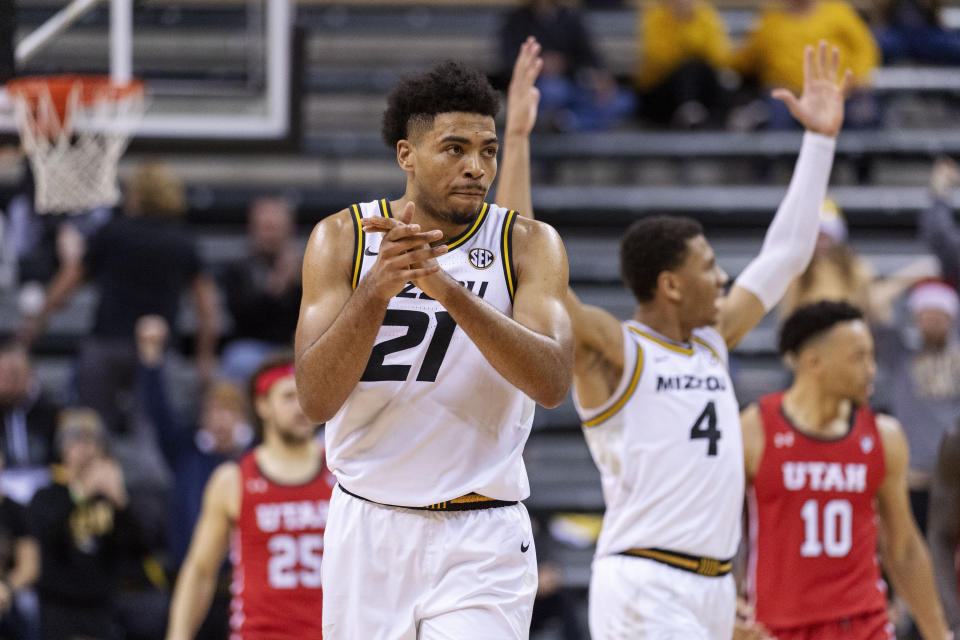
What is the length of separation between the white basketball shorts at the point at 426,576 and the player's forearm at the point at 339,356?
0.42m

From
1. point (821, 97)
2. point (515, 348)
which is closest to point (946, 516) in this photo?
point (821, 97)

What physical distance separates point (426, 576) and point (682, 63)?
9.53m

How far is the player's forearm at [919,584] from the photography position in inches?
232

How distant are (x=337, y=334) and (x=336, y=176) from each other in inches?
385

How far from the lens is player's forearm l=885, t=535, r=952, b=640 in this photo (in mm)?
5895

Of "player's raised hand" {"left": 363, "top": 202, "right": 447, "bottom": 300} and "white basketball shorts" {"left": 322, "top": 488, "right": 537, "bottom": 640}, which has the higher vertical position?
"player's raised hand" {"left": 363, "top": 202, "right": 447, "bottom": 300}

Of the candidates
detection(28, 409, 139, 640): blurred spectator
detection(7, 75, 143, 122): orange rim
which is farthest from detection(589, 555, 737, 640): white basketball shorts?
detection(28, 409, 139, 640): blurred spectator

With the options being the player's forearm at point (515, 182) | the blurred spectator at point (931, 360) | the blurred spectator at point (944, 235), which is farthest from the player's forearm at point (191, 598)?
the blurred spectator at point (944, 235)

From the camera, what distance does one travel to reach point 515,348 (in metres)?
3.81

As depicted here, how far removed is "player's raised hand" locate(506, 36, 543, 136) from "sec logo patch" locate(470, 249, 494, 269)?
1.45 metres

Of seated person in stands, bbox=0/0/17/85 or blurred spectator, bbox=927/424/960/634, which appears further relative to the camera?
seated person in stands, bbox=0/0/17/85

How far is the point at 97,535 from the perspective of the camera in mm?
9266

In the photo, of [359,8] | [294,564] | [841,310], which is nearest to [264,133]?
[294,564]

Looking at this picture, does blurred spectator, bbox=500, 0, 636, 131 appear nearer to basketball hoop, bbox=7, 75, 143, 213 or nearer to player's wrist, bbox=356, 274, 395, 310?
basketball hoop, bbox=7, 75, 143, 213
